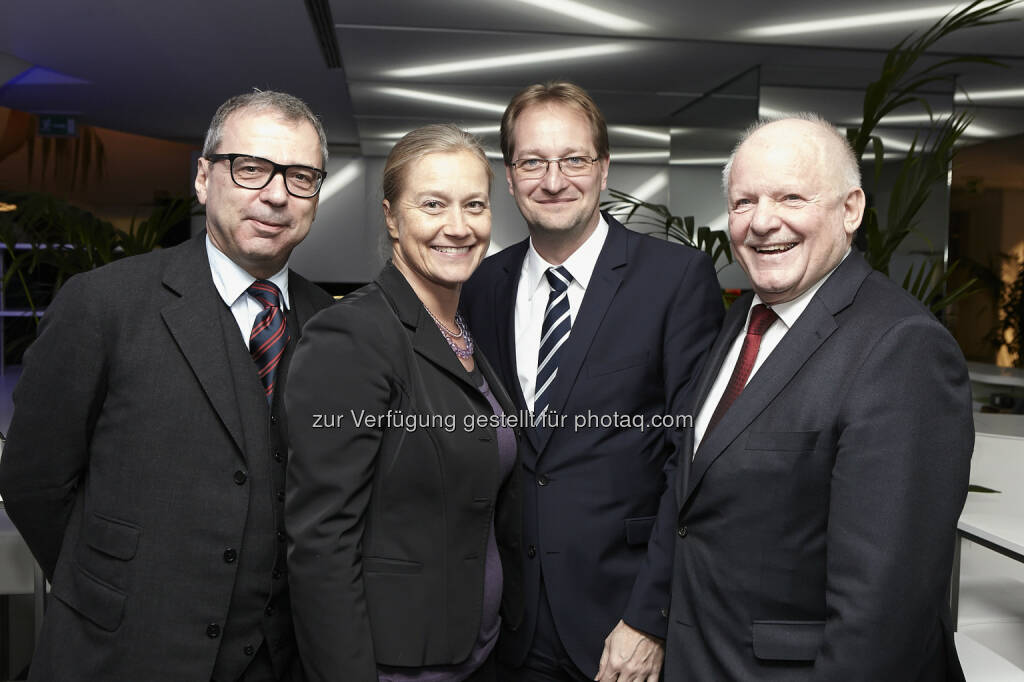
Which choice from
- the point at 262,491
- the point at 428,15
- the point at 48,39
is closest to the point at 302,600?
the point at 262,491

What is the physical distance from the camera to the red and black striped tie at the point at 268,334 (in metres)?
1.66

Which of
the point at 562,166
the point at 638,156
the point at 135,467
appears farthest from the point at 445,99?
the point at 135,467

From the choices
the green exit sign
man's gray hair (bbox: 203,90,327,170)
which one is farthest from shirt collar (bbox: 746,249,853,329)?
the green exit sign

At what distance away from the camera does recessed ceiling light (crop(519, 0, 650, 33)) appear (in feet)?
15.8

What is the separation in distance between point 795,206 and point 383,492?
926 mm

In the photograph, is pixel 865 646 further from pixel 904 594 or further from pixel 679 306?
pixel 679 306

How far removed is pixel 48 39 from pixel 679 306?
7.13 metres

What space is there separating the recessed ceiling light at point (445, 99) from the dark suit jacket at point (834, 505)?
5.50 metres

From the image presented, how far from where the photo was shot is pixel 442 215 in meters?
1.67

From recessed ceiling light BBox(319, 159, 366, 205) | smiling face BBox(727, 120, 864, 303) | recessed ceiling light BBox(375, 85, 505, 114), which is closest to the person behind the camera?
smiling face BBox(727, 120, 864, 303)

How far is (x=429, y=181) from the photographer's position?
1.67 meters

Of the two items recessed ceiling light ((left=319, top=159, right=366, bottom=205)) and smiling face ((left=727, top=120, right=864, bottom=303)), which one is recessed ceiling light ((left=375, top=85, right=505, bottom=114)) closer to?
recessed ceiling light ((left=319, top=159, right=366, bottom=205))

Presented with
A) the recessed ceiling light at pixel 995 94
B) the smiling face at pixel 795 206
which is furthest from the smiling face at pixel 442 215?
the recessed ceiling light at pixel 995 94

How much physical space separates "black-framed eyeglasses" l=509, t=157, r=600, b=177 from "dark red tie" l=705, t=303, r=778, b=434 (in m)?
0.56
